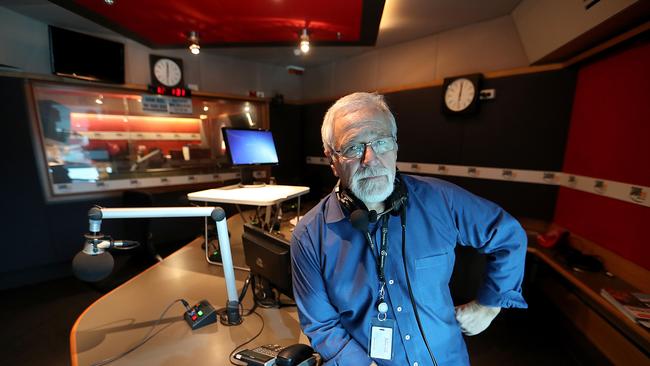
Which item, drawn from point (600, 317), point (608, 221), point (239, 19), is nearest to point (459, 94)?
point (608, 221)

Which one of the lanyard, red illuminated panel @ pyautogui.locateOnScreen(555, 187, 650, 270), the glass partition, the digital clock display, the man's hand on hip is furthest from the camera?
the digital clock display

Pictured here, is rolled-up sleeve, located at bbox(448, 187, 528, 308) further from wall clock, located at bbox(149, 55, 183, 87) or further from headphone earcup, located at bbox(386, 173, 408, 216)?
wall clock, located at bbox(149, 55, 183, 87)

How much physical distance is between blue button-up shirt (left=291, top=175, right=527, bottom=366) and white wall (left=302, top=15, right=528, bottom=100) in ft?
8.61

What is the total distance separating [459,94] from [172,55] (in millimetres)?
3928

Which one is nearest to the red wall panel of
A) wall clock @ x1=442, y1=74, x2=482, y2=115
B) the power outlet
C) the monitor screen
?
the power outlet

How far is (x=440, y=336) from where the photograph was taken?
37.2 inches

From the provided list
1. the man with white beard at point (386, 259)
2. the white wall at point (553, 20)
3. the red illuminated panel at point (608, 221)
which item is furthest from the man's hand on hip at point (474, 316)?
the white wall at point (553, 20)

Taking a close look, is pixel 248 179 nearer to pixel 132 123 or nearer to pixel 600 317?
pixel 132 123

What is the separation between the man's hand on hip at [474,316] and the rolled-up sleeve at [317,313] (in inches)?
16.9

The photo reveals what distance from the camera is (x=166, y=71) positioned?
11.4ft

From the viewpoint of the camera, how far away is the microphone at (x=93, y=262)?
0.81 m

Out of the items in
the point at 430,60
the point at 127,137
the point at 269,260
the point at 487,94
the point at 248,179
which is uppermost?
the point at 430,60

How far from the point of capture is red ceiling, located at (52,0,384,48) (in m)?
1.87

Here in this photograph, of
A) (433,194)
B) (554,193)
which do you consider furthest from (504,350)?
(433,194)
